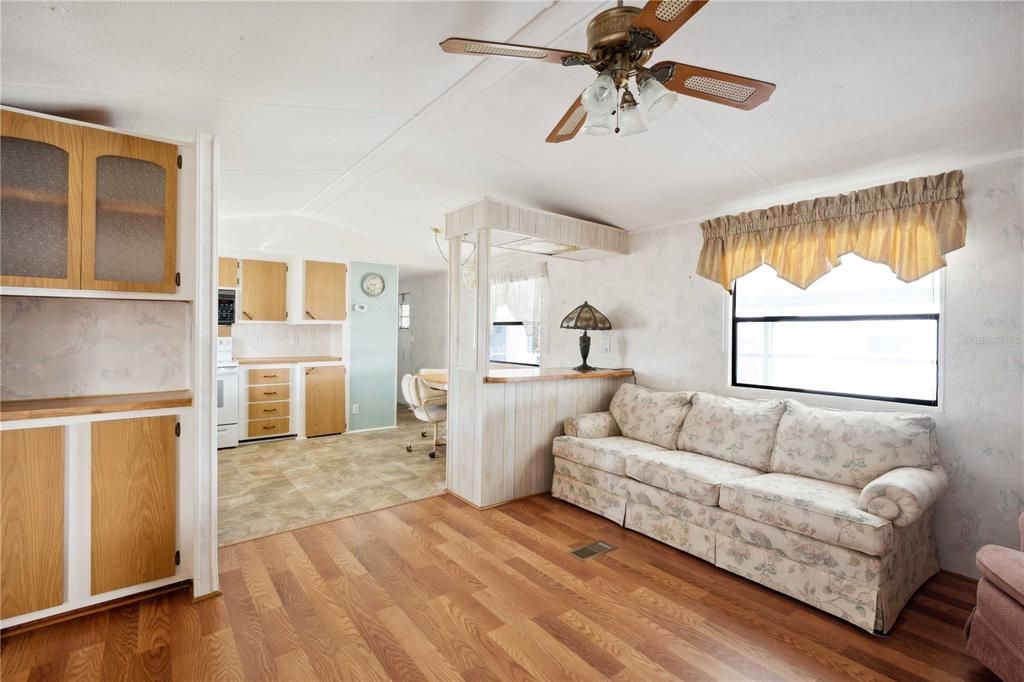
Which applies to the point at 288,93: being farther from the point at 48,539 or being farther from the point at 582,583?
the point at 582,583

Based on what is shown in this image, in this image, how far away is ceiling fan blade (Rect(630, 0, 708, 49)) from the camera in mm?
1230

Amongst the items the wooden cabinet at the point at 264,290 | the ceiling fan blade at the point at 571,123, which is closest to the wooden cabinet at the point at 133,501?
the ceiling fan blade at the point at 571,123

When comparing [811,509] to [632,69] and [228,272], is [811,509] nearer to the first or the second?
[632,69]

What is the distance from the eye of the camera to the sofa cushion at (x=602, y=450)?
126 inches

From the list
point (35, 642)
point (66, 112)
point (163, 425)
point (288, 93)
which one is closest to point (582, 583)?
point (163, 425)

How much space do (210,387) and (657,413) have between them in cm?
290

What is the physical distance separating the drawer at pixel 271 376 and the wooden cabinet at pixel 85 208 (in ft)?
10.8

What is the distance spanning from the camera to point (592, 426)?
3.70m

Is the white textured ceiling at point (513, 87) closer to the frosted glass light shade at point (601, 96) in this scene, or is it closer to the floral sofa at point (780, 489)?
the frosted glass light shade at point (601, 96)

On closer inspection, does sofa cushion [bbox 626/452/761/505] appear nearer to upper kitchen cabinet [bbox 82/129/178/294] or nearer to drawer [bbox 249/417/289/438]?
upper kitchen cabinet [bbox 82/129/178/294]

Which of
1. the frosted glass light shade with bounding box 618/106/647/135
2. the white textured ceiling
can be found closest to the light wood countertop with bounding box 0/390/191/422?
the white textured ceiling

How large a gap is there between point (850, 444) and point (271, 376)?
5445 millimetres

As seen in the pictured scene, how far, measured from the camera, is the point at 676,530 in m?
2.83

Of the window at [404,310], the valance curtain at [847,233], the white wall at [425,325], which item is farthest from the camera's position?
the window at [404,310]
